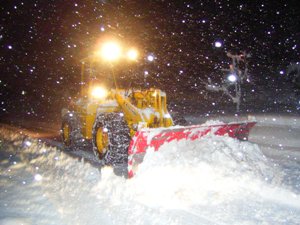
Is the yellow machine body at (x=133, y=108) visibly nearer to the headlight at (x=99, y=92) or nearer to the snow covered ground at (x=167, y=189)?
the headlight at (x=99, y=92)

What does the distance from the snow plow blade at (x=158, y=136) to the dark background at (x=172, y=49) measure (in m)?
14.8

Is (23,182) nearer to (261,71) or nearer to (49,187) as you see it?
(49,187)

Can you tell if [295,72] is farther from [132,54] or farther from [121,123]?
[121,123]

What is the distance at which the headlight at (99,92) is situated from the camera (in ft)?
25.3

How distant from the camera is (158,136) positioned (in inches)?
226

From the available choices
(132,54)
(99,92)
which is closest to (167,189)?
(99,92)

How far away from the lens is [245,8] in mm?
21203

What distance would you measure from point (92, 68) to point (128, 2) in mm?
19361

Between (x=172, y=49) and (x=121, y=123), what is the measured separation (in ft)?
76.5

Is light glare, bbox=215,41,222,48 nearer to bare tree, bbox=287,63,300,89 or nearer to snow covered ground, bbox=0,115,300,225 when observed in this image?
bare tree, bbox=287,63,300,89

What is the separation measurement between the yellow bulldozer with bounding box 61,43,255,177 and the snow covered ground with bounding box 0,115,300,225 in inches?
12.4

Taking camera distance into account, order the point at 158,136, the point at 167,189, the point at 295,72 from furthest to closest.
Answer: the point at 295,72 → the point at 158,136 → the point at 167,189

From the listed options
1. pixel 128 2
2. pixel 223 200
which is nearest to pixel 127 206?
pixel 223 200

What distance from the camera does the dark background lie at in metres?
22.8
